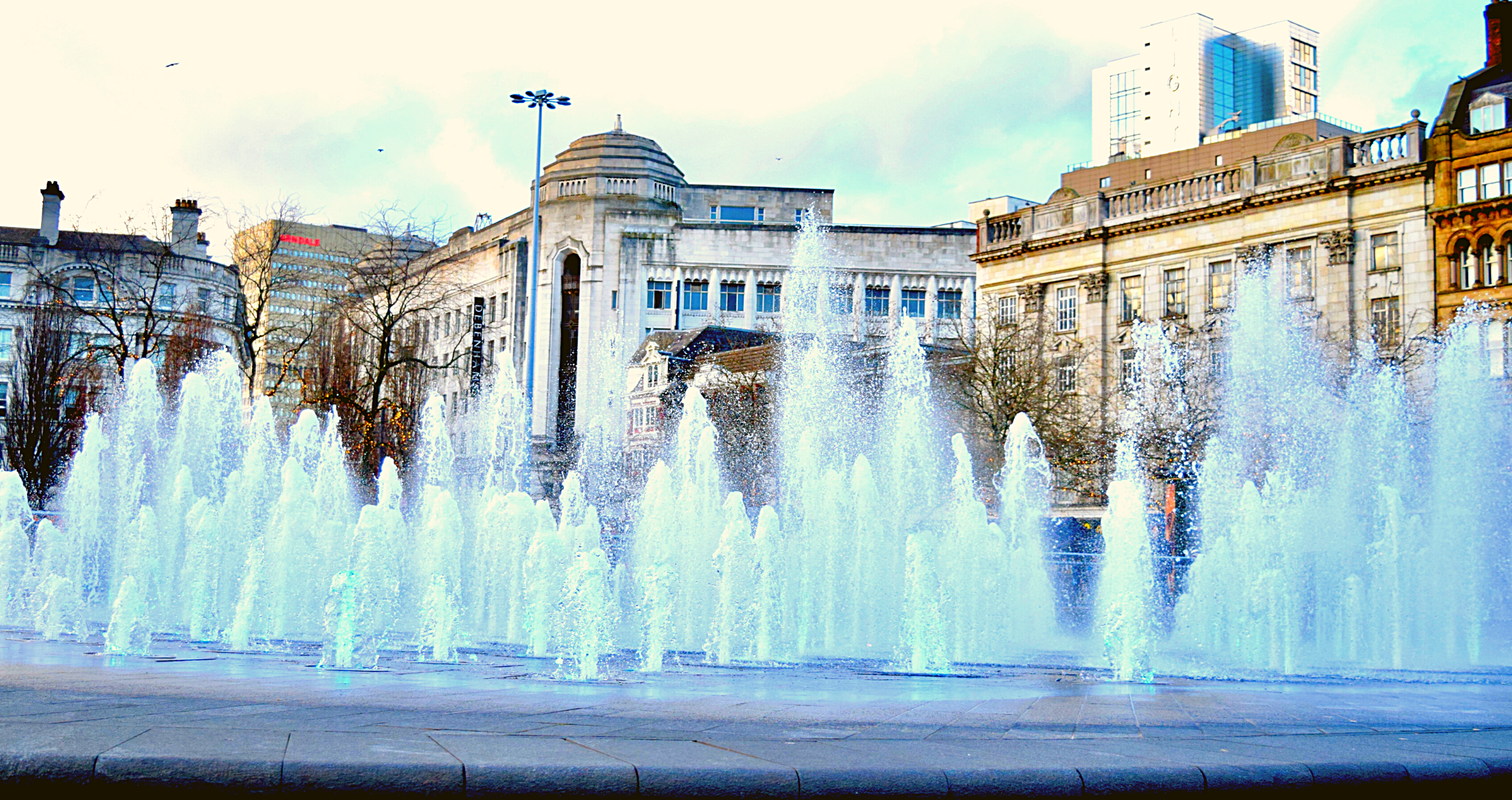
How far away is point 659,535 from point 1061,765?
1466cm

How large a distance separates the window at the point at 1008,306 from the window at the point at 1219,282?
7312 millimetres

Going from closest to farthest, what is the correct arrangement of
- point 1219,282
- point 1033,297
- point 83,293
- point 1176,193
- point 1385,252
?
point 1385,252, point 1219,282, point 1176,193, point 1033,297, point 83,293

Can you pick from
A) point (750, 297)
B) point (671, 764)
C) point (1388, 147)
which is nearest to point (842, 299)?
point (750, 297)

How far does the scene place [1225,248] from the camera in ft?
142

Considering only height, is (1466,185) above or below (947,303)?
below

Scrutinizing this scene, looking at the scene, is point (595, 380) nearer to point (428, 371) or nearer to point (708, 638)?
point (428, 371)

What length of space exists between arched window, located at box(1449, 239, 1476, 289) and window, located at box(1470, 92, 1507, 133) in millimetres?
3342

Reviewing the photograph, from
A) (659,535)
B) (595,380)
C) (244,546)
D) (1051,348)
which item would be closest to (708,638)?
(659,535)

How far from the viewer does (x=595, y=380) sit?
2667 inches

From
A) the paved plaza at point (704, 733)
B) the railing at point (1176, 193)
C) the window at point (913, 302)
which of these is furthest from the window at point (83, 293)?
the paved plaza at point (704, 733)

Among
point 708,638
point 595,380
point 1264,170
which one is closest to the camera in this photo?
point 708,638

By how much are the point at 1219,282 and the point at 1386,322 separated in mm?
5658

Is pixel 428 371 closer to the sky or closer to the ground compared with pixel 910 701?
closer to the sky

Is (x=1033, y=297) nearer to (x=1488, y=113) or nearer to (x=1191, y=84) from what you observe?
(x=1488, y=113)
